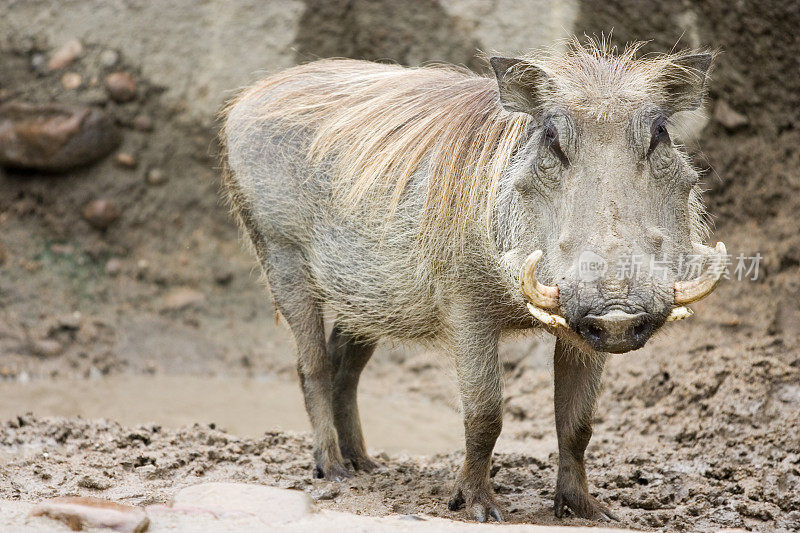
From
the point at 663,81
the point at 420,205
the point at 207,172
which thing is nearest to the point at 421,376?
the point at 207,172

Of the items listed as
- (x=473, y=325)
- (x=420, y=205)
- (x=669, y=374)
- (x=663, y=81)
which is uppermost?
(x=663, y=81)

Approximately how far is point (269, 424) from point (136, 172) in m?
2.57

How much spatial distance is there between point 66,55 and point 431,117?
4.19m

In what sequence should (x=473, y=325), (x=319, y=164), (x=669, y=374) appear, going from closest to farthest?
(x=473, y=325) < (x=319, y=164) < (x=669, y=374)

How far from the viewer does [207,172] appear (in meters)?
7.52

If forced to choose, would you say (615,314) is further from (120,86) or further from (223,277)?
(120,86)

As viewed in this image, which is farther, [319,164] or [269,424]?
[269,424]

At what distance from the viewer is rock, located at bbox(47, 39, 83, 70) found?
24.1 feet

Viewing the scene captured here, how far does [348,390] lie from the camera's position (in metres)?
4.93

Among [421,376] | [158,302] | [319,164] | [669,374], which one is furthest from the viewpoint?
[158,302]

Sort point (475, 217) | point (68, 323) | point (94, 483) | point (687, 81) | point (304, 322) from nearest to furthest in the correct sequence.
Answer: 1. point (687, 81)
2. point (475, 217)
3. point (94, 483)
4. point (304, 322)
5. point (68, 323)

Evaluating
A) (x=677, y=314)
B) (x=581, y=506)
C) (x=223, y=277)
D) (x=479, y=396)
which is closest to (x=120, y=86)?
(x=223, y=277)

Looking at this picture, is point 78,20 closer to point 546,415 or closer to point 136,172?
point 136,172

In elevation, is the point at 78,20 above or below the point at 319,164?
above
